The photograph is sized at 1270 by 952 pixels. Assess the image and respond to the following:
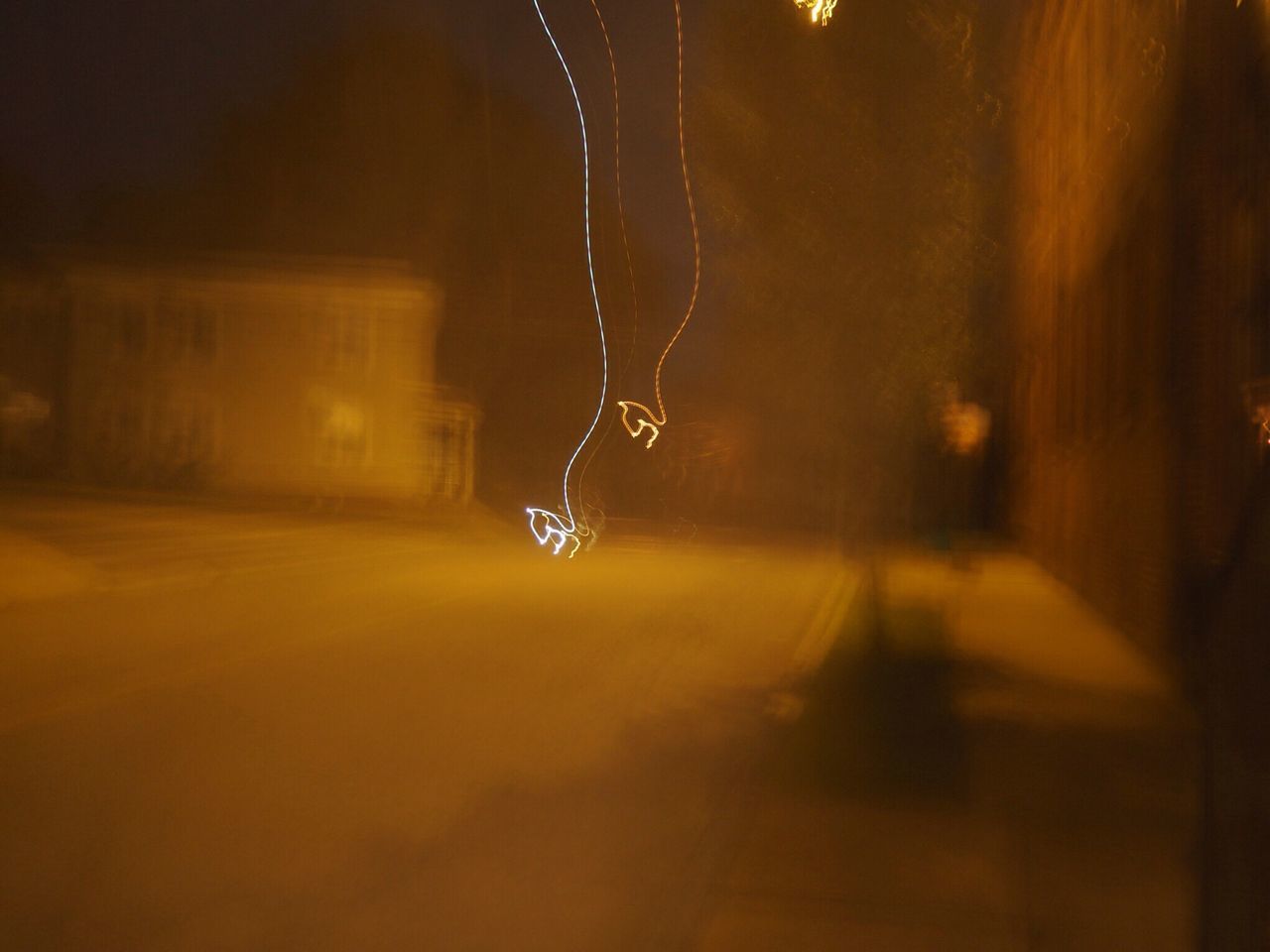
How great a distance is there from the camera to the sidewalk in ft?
17.2

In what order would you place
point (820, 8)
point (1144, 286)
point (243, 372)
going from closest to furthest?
point (820, 8)
point (1144, 286)
point (243, 372)

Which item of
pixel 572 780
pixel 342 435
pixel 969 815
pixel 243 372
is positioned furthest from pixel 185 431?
pixel 969 815

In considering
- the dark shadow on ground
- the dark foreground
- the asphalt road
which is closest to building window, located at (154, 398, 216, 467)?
the asphalt road

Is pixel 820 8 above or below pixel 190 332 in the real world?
above

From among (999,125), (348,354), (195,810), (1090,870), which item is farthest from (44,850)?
(348,354)

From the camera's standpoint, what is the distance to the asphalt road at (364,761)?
525 cm

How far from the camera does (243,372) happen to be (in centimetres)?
3341

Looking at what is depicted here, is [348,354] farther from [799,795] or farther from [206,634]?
[799,795]

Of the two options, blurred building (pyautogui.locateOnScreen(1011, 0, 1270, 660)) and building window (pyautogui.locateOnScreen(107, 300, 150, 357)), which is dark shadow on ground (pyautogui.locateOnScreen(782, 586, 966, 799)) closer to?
blurred building (pyautogui.locateOnScreen(1011, 0, 1270, 660))

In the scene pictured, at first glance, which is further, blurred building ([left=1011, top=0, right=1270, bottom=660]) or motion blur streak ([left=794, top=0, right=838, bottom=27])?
motion blur streak ([left=794, top=0, right=838, bottom=27])

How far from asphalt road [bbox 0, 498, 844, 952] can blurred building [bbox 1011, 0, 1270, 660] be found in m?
3.10

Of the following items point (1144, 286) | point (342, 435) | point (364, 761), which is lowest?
point (342, 435)

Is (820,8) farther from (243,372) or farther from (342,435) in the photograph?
(243,372)

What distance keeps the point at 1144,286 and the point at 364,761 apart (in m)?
9.47
